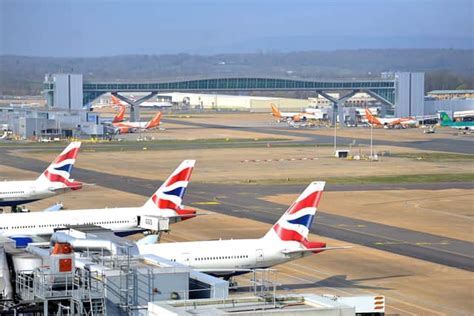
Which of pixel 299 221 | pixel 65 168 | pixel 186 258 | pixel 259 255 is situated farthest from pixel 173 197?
pixel 65 168

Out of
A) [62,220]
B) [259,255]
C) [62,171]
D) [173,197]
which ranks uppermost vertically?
[62,171]

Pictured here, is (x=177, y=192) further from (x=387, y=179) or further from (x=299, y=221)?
(x=387, y=179)

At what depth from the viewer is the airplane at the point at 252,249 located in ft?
159

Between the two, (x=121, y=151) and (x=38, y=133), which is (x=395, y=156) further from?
(x=38, y=133)

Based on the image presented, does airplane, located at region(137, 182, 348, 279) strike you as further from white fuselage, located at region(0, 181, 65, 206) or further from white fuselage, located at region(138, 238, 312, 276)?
white fuselage, located at region(0, 181, 65, 206)

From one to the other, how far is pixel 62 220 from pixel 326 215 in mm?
26896

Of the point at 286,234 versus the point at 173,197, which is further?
the point at 173,197

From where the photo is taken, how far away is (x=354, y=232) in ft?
242

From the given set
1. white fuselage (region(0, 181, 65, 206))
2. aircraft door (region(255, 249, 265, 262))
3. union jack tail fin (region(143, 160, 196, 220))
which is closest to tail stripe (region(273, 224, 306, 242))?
aircraft door (region(255, 249, 265, 262))

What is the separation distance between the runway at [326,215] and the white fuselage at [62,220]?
1498 centimetres

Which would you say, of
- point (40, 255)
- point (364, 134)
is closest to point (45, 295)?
point (40, 255)

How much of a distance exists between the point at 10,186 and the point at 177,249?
35881mm

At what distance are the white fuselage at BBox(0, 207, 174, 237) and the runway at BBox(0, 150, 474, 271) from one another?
14977mm

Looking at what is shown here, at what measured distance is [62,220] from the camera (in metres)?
61.8
